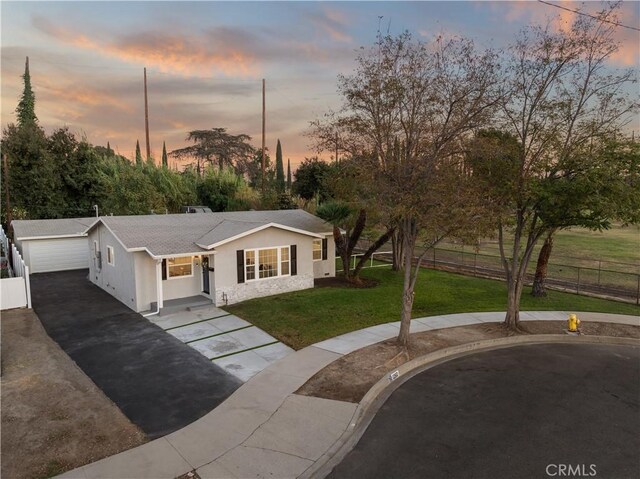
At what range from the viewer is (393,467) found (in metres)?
6.50

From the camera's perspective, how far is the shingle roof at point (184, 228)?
16.0 m

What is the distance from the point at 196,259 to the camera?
1706cm

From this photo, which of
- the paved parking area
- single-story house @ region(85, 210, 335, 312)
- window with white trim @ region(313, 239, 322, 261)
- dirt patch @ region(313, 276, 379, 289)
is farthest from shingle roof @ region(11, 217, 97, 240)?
dirt patch @ region(313, 276, 379, 289)

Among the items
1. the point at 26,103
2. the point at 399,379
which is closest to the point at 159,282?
the point at 399,379

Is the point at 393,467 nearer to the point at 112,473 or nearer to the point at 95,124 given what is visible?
the point at 112,473

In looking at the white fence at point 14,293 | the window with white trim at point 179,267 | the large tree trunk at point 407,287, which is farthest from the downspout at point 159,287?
the large tree trunk at point 407,287

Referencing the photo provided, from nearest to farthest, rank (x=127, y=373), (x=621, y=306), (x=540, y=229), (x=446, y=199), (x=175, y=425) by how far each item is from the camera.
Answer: (x=175, y=425), (x=127, y=373), (x=446, y=199), (x=540, y=229), (x=621, y=306)

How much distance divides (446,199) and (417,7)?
6032mm

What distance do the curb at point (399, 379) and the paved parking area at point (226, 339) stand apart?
3.10m

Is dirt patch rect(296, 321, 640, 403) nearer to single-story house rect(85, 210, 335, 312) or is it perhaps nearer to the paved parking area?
the paved parking area

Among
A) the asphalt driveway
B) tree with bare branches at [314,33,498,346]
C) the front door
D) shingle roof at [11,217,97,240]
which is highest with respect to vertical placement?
tree with bare branches at [314,33,498,346]

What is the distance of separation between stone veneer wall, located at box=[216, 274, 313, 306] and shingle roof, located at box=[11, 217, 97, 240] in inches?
462

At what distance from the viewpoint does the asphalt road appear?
6.54 m

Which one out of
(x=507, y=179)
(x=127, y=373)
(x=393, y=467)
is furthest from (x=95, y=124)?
(x=393, y=467)
